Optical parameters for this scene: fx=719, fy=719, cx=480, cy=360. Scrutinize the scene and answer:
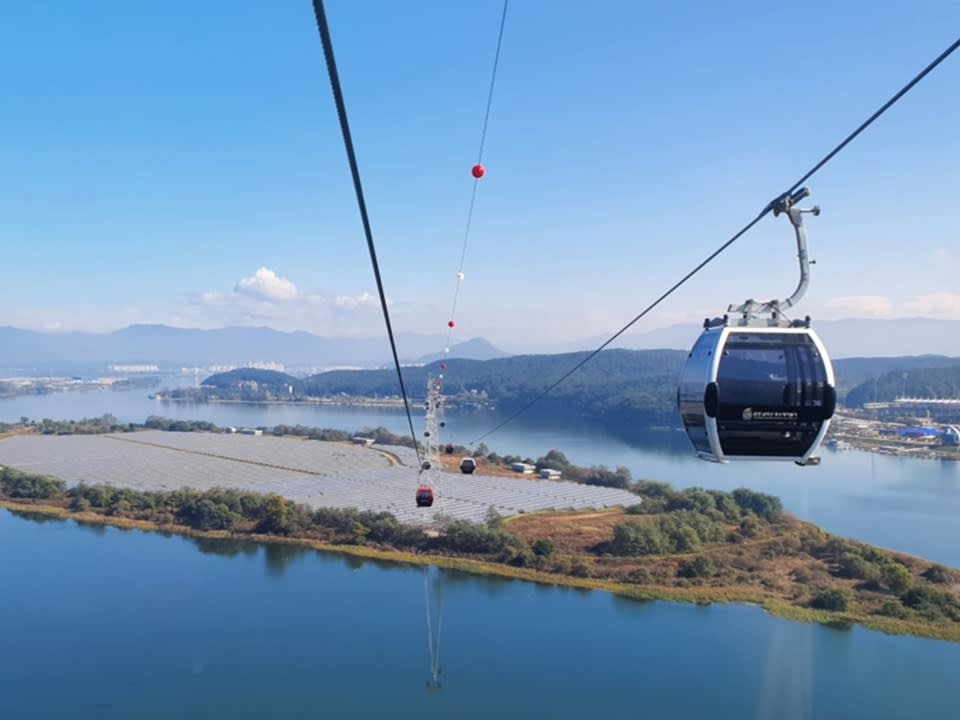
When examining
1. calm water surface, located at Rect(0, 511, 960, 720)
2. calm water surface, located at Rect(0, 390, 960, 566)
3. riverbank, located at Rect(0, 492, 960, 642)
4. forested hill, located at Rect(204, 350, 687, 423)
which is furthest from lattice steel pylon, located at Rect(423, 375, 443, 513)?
forested hill, located at Rect(204, 350, 687, 423)

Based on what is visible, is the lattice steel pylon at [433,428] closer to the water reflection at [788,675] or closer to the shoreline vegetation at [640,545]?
the shoreline vegetation at [640,545]

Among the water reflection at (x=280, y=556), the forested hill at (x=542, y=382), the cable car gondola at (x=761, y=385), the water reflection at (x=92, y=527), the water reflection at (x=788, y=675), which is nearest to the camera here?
the cable car gondola at (x=761, y=385)

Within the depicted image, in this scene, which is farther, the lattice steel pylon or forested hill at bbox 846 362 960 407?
forested hill at bbox 846 362 960 407

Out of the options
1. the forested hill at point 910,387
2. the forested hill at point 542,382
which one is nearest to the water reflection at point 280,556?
the forested hill at point 542,382

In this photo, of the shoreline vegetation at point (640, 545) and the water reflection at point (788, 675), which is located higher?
the shoreline vegetation at point (640, 545)

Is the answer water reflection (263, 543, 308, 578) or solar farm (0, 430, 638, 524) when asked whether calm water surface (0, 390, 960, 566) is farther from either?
water reflection (263, 543, 308, 578)

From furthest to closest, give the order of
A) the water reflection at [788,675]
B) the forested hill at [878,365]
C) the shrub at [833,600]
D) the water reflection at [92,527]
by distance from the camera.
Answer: the forested hill at [878,365]
the water reflection at [92,527]
the shrub at [833,600]
the water reflection at [788,675]

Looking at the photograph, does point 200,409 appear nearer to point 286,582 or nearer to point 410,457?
point 410,457
